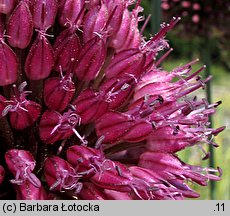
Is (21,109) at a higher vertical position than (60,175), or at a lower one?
higher

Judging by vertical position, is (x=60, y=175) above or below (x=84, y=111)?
below

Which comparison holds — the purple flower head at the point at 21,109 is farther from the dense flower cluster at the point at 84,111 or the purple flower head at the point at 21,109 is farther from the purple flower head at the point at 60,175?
the purple flower head at the point at 60,175

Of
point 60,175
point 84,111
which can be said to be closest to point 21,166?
point 60,175

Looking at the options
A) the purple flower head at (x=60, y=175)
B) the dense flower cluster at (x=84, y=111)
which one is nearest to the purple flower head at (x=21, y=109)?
the dense flower cluster at (x=84, y=111)

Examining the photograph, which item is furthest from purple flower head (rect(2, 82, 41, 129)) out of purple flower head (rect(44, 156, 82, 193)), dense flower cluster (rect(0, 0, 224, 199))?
purple flower head (rect(44, 156, 82, 193))

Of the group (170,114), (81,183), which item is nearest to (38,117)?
(81,183)

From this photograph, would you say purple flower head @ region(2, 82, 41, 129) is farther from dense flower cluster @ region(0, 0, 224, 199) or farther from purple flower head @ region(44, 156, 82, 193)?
purple flower head @ region(44, 156, 82, 193)

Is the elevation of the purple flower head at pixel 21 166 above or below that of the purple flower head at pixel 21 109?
below

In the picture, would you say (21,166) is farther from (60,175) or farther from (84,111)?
(84,111)

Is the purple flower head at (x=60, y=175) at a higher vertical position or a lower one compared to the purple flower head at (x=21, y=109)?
lower
